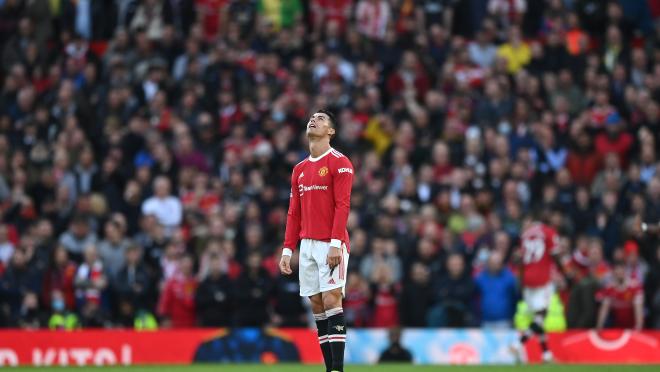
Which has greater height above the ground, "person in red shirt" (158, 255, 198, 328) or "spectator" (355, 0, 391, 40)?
"spectator" (355, 0, 391, 40)

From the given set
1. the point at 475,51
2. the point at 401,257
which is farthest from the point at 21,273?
the point at 475,51

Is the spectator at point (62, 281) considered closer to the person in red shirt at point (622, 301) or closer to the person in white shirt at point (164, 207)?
the person in white shirt at point (164, 207)

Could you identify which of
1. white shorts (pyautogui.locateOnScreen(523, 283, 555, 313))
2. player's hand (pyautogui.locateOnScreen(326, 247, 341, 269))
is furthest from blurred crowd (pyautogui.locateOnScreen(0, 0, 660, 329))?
player's hand (pyautogui.locateOnScreen(326, 247, 341, 269))

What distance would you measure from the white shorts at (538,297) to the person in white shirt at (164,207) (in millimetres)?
6301

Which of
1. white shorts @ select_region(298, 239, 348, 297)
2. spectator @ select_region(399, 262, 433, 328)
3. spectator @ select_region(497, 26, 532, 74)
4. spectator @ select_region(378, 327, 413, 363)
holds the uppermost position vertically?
spectator @ select_region(497, 26, 532, 74)

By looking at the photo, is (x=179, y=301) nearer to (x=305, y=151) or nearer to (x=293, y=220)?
(x=305, y=151)

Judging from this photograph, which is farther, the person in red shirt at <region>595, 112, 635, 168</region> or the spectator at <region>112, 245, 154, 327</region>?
the person in red shirt at <region>595, 112, 635, 168</region>

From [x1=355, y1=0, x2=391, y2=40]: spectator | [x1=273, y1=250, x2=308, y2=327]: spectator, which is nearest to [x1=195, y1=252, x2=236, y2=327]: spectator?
[x1=273, y1=250, x2=308, y2=327]: spectator

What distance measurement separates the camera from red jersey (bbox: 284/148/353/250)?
43.7ft

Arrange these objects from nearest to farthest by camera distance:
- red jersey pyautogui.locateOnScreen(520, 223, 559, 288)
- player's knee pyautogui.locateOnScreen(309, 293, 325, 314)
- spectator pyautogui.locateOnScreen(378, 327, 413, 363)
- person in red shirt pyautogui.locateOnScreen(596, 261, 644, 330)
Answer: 1. player's knee pyautogui.locateOnScreen(309, 293, 325, 314)
2. red jersey pyautogui.locateOnScreen(520, 223, 559, 288)
3. spectator pyautogui.locateOnScreen(378, 327, 413, 363)
4. person in red shirt pyautogui.locateOnScreen(596, 261, 644, 330)

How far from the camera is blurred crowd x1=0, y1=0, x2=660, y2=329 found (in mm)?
21484

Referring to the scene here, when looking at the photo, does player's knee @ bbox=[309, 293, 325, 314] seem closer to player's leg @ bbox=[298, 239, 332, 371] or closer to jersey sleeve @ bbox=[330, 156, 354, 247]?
player's leg @ bbox=[298, 239, 332, 371]

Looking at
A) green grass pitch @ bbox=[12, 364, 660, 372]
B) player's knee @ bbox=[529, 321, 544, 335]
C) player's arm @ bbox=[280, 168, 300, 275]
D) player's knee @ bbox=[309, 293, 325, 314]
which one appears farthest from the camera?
player's knee @ bbox=[529, 321, 544, 335]

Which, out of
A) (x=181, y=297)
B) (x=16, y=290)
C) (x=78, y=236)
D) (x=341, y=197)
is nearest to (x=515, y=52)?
(x=181, y=297)
